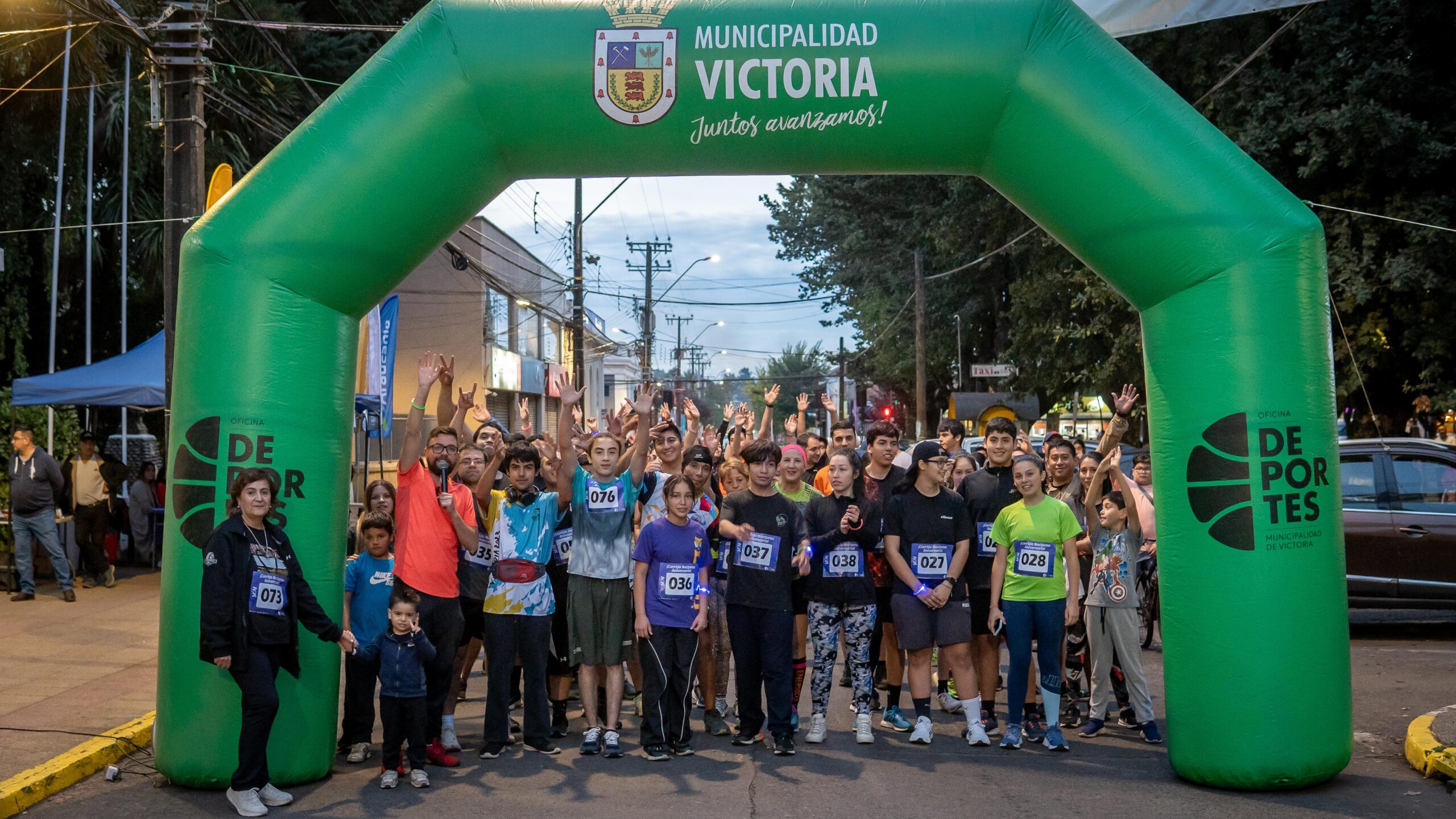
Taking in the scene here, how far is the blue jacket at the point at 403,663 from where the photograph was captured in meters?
6.33

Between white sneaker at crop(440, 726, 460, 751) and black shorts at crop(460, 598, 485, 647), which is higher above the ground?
black shorts at crop(460, 598, 485, 647)

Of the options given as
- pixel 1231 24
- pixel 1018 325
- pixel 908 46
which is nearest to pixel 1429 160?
pixel 1231 24

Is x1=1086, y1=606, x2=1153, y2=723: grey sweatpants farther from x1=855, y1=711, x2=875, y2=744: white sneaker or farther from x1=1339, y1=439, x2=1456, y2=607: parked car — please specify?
x1=1339, y1=439, x2=1456, y2=607: parked car

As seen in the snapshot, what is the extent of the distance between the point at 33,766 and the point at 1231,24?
58.4ft

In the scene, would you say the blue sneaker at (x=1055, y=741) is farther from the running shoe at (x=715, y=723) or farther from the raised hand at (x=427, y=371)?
the raised hand at (x=427, y=371)

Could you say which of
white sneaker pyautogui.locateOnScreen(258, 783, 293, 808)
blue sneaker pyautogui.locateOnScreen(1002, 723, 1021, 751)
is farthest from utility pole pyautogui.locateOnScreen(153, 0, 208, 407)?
blue sneaker pyautogui.locateOnScreen(1002, 723, 1021, 751)

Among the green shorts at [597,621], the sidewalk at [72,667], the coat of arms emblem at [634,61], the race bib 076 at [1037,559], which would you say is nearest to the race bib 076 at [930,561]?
the race bib 076 at [1037,559]

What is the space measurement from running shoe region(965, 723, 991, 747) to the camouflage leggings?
632mm

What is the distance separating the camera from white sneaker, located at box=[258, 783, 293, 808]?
596 centimetres

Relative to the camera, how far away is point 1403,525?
10.8 m

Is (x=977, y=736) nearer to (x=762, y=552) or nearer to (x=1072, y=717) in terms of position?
(x=1072, y=717)

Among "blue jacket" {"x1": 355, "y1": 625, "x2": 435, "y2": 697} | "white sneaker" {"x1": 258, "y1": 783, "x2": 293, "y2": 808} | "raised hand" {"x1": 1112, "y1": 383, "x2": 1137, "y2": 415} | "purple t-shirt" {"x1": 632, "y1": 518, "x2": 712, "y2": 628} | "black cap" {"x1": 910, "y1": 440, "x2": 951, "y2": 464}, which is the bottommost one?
"white sneaker" {"x1": 258, "y1": 783, "x2": 293, "y2": 808}

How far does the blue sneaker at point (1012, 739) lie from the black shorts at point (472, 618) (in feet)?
10.7

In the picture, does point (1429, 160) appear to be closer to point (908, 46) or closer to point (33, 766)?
point (908, 46)
